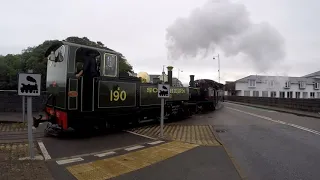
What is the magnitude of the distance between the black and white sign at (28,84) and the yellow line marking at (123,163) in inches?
78.7

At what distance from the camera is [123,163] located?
670 centimetres

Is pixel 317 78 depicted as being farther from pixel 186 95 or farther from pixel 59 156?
pixel 59 156

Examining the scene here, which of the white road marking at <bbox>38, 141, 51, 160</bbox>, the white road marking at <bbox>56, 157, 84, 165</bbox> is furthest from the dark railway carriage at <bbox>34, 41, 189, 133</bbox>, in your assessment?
the white road marking at <bbox>56, 157, 84, 165</bbox>

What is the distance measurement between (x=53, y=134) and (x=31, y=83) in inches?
153

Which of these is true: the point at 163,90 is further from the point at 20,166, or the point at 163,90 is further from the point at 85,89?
the point at 20,166

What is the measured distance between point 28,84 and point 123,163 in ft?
9.35

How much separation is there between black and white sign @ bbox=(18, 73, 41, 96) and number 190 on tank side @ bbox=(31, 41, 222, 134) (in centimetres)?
261

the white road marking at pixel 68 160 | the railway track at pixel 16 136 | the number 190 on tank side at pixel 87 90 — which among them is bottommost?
the white road marking at pixel 68 160

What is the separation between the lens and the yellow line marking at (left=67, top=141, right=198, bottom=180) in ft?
19.1

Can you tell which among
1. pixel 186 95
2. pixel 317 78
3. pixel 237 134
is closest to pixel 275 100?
pixel 186 95

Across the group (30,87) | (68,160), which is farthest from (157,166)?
(30,87)

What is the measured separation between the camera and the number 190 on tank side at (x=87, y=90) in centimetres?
973

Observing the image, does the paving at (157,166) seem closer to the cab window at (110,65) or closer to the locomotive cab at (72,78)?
the locomotive cab at (72,78)

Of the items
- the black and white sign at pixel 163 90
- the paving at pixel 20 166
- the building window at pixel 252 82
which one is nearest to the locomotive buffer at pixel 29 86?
the paving at pixel 20 166
